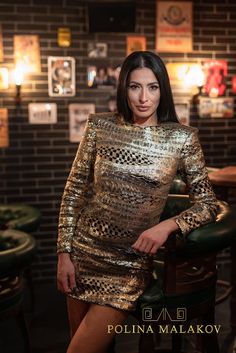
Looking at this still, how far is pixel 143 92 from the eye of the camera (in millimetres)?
1617

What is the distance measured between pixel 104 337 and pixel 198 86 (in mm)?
3258

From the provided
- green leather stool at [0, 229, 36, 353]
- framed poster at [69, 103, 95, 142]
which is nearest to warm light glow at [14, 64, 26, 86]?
framed poster at [69, 103, 95, 142]

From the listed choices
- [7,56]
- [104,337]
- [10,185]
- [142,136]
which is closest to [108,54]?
[7,56]

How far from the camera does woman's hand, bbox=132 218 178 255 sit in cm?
156

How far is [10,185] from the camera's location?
424 cm

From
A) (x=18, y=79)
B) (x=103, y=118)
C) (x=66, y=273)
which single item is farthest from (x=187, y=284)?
(x=18, y=79)

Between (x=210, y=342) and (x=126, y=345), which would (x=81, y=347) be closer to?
(x=210, y=342)

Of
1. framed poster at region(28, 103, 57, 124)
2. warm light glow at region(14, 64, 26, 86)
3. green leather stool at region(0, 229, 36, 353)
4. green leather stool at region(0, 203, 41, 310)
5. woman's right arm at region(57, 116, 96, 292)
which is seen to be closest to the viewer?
woman's right arm at region(57, 116, 96, 292)

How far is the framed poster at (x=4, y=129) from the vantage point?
4.15 m

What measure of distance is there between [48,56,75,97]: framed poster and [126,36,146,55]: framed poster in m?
0.51

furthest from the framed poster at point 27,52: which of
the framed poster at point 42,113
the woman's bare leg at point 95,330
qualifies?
the woman's bare leg at point 95,330

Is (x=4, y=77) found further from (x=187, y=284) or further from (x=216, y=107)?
(x=187, y=284)

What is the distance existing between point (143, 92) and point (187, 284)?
742mm

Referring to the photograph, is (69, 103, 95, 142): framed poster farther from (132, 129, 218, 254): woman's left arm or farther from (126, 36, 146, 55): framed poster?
(132, 129, 218, 254): woman's left arm
